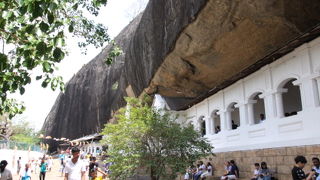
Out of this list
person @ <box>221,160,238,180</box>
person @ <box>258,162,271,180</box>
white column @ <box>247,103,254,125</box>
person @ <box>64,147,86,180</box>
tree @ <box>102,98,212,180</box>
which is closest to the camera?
person @ <box>64,147,86,180</box>

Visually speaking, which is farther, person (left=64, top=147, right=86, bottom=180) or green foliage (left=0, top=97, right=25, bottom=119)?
green foliage (left=0, top=97, right=25, bottom=119)

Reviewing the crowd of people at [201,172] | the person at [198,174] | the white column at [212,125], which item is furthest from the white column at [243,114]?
the white column at [212,125]

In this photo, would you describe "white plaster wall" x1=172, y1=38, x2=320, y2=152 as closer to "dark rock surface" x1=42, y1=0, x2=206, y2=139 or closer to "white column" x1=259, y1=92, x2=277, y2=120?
"white column" x1=259, y1=92, x2=277, y2=120

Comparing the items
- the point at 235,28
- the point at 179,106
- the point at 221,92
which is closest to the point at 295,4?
the point at 235,28

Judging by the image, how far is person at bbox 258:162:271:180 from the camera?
10.1m

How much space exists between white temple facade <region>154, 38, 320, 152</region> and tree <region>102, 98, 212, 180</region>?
2.20 m

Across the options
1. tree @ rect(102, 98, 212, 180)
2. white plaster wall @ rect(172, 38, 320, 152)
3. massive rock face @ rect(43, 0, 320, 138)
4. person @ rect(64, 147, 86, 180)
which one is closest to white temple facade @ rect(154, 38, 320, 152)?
white plaster wall @ rect(172, 38, 320, 152)

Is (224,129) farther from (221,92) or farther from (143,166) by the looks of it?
(143,166)

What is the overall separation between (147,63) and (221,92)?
6.52 metres

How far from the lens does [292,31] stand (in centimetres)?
1220

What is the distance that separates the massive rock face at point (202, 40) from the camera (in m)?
11.7

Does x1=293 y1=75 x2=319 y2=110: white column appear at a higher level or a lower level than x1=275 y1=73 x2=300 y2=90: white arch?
lower

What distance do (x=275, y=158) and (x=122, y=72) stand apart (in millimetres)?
22794

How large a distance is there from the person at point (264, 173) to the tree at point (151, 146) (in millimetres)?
1974
